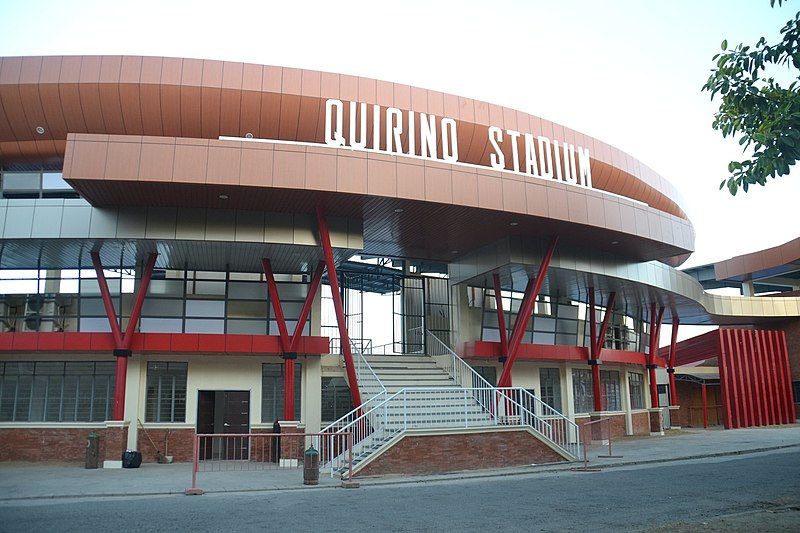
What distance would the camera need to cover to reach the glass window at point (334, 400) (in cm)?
2592

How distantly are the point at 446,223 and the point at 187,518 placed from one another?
1353cm

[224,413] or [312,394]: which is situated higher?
[312,394]

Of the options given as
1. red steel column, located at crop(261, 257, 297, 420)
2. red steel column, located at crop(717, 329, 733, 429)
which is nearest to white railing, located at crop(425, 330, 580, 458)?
red steel column, located at crop(261, 257, 297, 420)

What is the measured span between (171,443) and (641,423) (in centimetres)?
2439

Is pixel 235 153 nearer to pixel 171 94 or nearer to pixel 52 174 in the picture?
pixel 171 94

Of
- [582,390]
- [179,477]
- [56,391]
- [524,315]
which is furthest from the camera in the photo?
[582,390]

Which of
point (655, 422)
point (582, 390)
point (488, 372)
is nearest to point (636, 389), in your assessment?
point (655, 422)

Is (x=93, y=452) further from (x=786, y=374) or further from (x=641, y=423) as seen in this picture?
(x=786, y=374)

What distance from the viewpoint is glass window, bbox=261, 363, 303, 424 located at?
24.8m

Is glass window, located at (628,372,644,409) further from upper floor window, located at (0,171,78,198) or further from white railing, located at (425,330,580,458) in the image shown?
upper floor window, located at (0,171,78,198)

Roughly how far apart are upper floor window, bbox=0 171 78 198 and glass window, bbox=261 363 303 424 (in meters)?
8.92

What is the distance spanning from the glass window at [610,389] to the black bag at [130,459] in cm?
2225

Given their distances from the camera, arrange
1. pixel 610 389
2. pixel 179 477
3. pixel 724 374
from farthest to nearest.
Answer: pixel 724 374
pixel 610 389
pixel 179 477

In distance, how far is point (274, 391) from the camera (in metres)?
25.0
